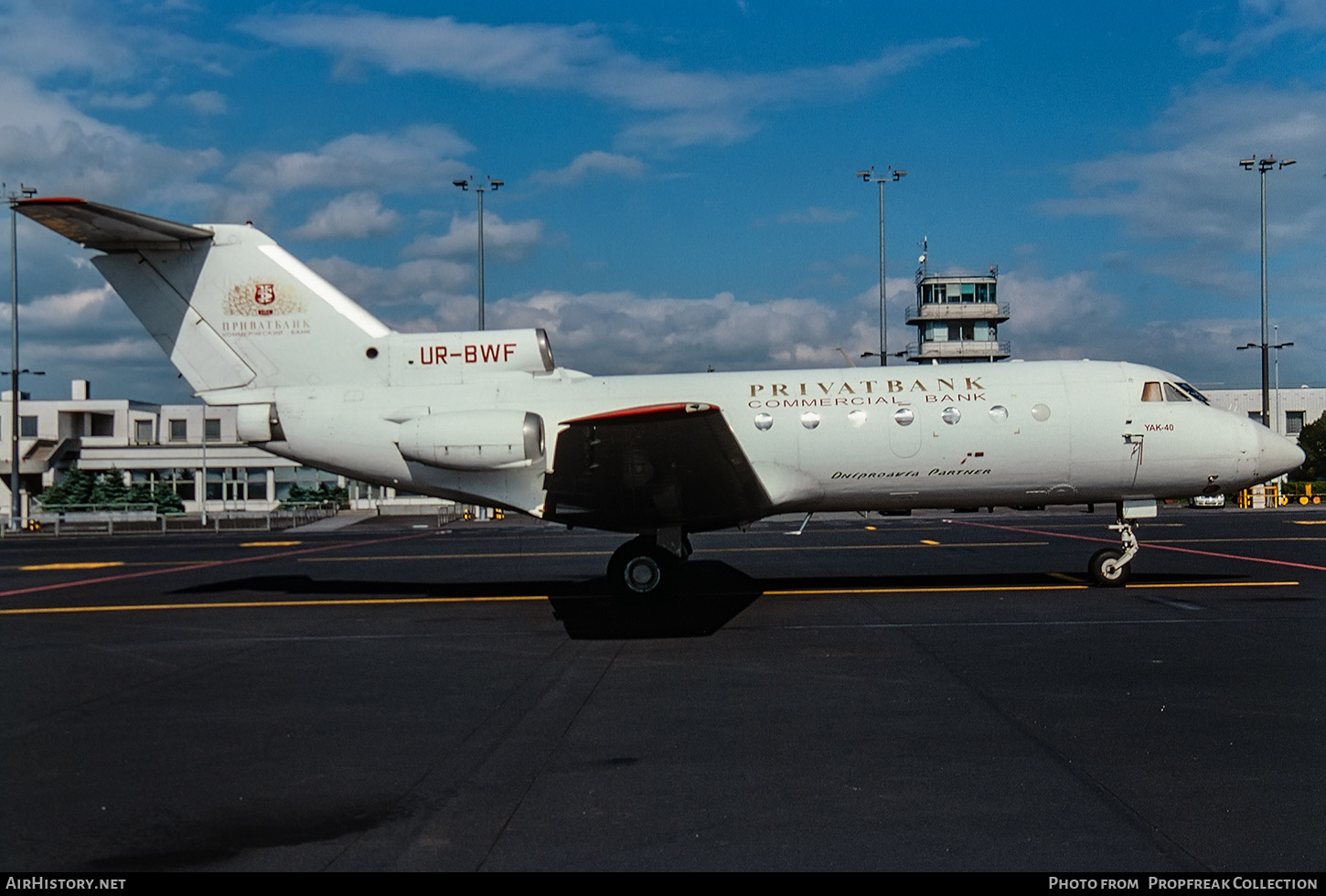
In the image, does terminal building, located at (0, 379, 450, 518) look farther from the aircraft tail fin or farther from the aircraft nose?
the aircraft nose

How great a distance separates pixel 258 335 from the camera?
14.4 meters

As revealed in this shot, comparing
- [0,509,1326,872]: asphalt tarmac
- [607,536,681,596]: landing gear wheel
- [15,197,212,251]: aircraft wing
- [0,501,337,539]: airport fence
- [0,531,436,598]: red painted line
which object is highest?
[15,197,212,251]: aircraft wing

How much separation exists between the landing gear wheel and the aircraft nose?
8.53 meters

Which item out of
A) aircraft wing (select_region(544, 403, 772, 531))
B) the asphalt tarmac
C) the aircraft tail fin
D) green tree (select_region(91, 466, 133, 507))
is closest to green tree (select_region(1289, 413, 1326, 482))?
the asphalt tarmac

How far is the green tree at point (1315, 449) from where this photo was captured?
2382 inches

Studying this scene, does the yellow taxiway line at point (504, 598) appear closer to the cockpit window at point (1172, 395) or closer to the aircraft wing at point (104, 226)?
the cockpit window at point (1172, 395)

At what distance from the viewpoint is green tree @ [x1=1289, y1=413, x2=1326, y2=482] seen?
60500 mm

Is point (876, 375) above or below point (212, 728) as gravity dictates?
above

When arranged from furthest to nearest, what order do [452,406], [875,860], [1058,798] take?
[452,406]
[1058,798]
[875,860]

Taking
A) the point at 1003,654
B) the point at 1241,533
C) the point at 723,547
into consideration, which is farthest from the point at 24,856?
the point at 1241,533

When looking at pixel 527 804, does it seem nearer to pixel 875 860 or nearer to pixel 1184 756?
pixel 875 860

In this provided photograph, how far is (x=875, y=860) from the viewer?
4.46 m

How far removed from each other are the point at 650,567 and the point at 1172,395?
807 centimetres

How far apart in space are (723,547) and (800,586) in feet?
27.6
